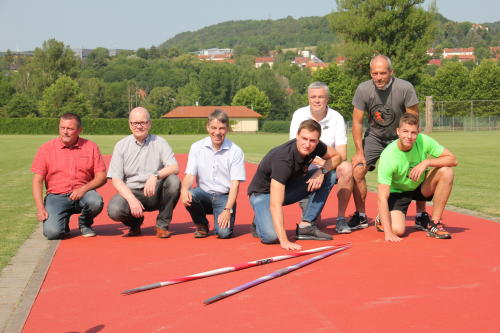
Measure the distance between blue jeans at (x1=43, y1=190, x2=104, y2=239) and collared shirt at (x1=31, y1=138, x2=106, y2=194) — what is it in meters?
0.14

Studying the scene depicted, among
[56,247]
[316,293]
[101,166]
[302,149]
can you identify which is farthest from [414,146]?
[56,247]

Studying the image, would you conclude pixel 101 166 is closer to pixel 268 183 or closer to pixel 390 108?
pixel 268 183

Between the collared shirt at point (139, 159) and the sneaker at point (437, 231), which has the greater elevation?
the collared shirt at point (139, 159)

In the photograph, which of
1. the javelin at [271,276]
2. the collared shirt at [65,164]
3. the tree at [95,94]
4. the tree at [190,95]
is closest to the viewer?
the javelin at [271,276]

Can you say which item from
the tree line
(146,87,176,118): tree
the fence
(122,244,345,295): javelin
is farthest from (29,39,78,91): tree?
(122,244,345,295): javelin

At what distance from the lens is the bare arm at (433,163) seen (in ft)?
21.2

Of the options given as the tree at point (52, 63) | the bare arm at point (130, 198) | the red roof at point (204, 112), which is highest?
the tree at point (52, 63)

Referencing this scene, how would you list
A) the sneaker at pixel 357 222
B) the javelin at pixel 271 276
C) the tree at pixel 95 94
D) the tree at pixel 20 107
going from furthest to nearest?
the tree at pixel 95 94 → the tree at pixel 20 107 → the sneaker at pixel 357 222 → the javelin at pixel 271 276

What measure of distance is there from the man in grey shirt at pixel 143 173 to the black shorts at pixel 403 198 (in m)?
2.35

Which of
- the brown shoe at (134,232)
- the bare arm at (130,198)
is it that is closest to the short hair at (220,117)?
the bare arm at (130,198)

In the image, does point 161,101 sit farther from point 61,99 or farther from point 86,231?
point 86,231

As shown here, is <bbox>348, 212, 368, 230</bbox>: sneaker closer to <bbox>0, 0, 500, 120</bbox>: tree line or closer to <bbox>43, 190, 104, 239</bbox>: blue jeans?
<bbox>43, 190, 104, 239</bbox>: blue jeans

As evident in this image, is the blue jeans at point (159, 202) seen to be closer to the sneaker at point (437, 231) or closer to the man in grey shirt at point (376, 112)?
the man in grey shirt at point (376, 112)

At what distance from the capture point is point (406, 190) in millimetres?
6895
